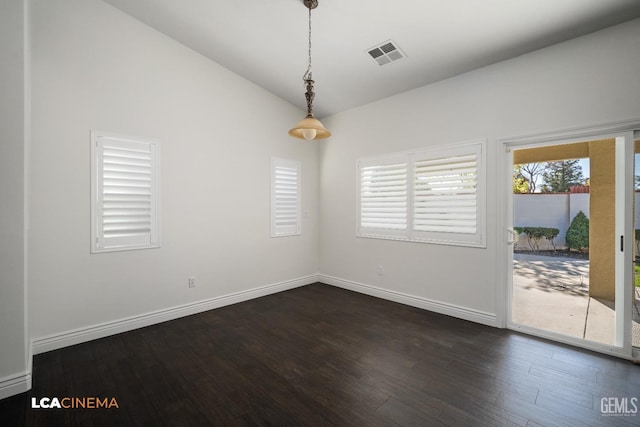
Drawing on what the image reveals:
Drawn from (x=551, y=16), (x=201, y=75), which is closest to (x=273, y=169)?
(x=201, y=75)

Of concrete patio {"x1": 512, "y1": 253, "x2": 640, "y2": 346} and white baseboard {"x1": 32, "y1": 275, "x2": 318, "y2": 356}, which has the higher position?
concrete patio {"x1": 512, "y1": 253, "x2": 640, "y2": 346}

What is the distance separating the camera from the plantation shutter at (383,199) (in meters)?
4.15

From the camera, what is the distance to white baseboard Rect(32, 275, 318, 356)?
276 cm

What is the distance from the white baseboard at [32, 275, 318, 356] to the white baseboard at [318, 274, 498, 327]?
106cm

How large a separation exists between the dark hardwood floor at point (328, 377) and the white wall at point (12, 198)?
328 millimetres

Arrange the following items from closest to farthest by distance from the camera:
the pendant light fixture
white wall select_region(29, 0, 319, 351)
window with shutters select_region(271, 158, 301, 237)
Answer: the pendant light fixture → white wall select_region(29, 0, 319, 351) → window with shutters select_region(271, 158, 301, 237)

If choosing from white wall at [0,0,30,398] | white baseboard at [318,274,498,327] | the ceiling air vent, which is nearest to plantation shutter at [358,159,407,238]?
white baseboard at [318,274,498,327]

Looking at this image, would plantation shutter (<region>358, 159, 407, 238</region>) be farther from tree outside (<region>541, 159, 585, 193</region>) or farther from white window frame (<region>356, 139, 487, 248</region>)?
tree outside (<region>541, 159, 585, 193</region>)

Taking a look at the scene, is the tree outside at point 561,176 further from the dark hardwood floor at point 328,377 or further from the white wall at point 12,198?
the white wall at point 12,198

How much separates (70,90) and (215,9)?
172 cm

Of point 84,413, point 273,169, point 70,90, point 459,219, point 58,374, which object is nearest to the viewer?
point 84,413

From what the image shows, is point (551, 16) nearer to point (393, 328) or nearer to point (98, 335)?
point (393, 328)

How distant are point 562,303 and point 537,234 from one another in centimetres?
119

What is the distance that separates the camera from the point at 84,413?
1899mm
